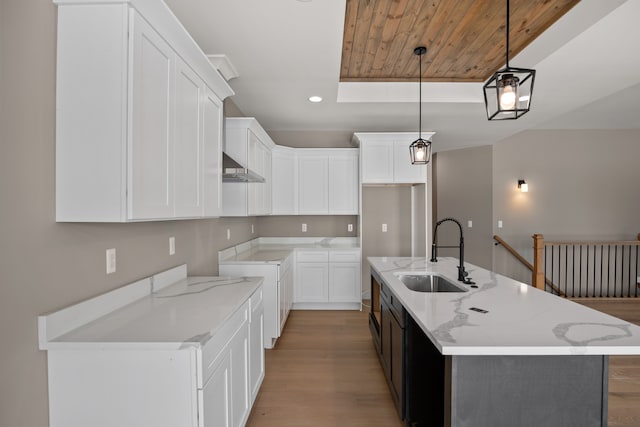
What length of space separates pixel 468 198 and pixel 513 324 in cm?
499

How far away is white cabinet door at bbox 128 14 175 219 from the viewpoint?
133cm

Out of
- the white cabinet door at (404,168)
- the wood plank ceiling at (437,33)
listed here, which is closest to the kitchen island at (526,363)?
the wood plank ceiling at (437,33)

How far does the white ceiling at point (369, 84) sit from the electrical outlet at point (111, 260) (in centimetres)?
153

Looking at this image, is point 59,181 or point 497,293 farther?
point 497,293

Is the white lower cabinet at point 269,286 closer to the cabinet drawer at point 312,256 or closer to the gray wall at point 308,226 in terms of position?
the cabinet drawer at point 312,256

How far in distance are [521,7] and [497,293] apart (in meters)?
1.98

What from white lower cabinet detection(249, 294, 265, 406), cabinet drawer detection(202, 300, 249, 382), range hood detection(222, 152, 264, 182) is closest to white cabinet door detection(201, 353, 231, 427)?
cabinet drawer detection(202, 300, 249, 382)

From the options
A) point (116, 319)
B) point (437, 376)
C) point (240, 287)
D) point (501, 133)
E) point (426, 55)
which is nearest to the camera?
point (116, 319)

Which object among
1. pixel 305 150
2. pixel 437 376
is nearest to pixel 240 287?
pixel 437 376

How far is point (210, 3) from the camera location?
201cm

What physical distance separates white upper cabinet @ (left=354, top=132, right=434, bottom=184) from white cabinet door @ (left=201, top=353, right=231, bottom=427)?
335cm

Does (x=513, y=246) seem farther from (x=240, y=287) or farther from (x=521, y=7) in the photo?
(x=240, y=287)

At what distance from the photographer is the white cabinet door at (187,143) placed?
67.6 inches

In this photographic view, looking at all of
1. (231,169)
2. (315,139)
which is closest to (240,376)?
(231,169)
